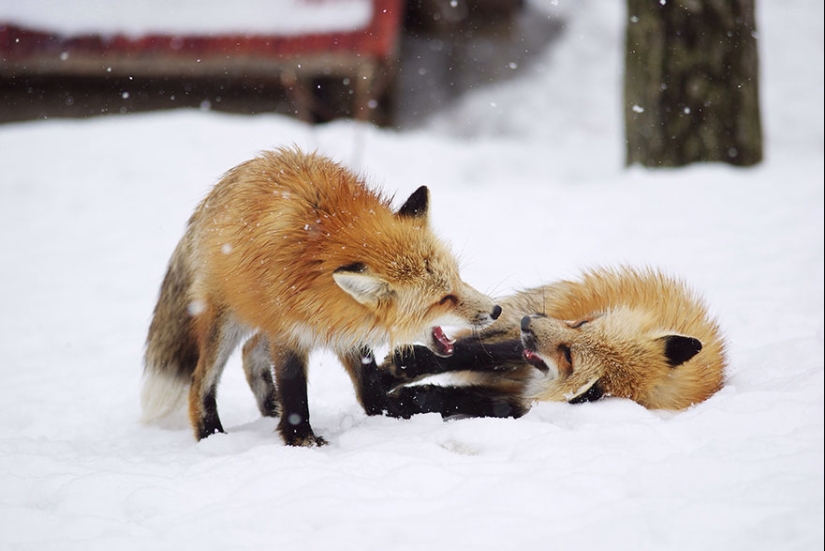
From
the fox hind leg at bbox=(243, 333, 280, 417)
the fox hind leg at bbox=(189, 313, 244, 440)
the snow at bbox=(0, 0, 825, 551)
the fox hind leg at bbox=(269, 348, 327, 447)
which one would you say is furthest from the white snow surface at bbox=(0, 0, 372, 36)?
the fox hind leg at bbox=(269, 348, 327, 447)

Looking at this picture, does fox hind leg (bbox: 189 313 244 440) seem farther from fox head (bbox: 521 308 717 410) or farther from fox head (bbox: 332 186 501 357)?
fox head (bbox: 521 308 717 410)

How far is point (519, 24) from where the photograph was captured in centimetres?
1433

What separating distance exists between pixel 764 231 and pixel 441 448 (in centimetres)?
436

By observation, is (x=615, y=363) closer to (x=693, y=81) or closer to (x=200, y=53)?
(x=693, y=81)

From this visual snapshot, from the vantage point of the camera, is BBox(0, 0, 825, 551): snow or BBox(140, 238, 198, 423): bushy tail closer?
BBox(0, 0, 825, 551): snow

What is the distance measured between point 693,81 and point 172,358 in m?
5.82

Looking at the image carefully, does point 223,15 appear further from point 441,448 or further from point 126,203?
point 441,448

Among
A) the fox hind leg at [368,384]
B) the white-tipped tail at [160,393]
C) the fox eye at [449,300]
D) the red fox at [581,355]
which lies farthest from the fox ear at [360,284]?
the white-tipped tail at [160,393]

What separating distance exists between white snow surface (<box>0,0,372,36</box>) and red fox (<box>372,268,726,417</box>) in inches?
277

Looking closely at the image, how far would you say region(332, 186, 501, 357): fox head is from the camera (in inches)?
126

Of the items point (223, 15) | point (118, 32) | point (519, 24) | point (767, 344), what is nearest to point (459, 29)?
point (519, 24)

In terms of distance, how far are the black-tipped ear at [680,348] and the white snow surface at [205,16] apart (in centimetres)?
783

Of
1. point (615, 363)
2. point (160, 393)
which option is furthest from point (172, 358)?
point (615, 363)

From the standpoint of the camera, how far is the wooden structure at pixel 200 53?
9.84 m
